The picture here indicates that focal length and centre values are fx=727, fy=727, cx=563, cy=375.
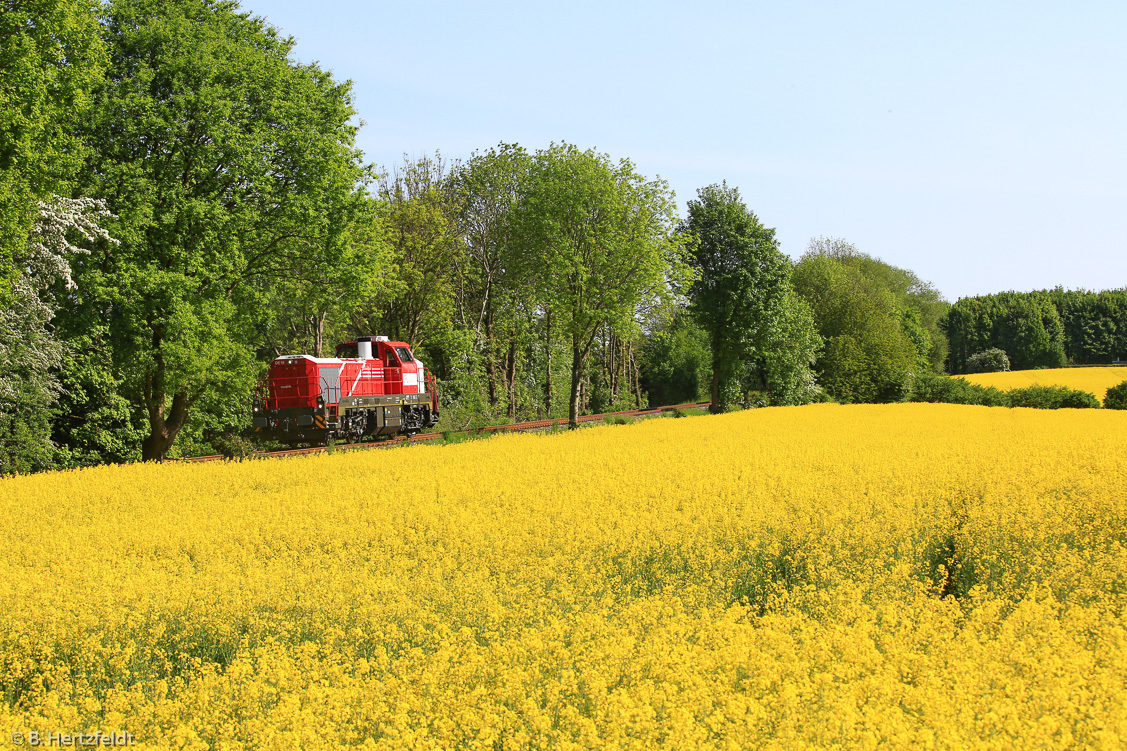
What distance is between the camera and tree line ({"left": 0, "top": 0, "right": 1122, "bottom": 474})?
17719 mm

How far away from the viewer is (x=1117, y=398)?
3462 centimetres

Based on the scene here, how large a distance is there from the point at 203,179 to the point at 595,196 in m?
14.7

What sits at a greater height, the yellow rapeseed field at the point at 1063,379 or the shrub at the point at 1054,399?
the yellow rapeseed field at the point at 1063,379

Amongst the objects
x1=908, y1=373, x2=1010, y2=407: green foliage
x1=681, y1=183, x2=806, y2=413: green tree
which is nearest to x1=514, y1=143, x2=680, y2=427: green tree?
x1=681, y1=183, x2=806, y2=413: green tree

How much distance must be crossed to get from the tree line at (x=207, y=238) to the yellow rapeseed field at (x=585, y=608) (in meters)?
7.60

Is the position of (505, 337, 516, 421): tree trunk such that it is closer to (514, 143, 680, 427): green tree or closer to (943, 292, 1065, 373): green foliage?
(514, 143, 680, 427): green tree

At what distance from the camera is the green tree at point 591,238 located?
97.6 feet

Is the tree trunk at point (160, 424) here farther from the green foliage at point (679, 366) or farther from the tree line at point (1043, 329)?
the tree line at point (1043, 329)

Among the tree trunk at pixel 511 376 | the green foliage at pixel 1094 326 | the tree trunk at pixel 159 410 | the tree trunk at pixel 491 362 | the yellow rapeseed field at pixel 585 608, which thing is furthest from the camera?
the green foliage at pixel 1094 326

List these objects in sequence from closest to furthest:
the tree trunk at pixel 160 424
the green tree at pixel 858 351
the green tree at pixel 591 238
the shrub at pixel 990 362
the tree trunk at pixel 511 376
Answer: the tree trunk at pixel 160 424 < the green tree at pixel 591 238 < the tree trunk at pixel 511 376 < the green tree at pixel 858 351 < the shrub at pixel 990 362

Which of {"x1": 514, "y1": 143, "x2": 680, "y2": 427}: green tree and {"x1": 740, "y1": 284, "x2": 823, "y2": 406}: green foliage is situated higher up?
{"x1": 514, "y1": 143, "x2": 680, "y2": 427}: green tree

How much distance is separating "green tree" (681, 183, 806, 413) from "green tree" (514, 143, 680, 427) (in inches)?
396

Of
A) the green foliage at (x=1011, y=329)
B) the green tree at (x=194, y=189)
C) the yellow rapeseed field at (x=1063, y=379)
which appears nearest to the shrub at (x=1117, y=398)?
the yellow rapeseed field at (x=1063, y=379)

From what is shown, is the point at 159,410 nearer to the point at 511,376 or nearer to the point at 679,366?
the point at 511,376
